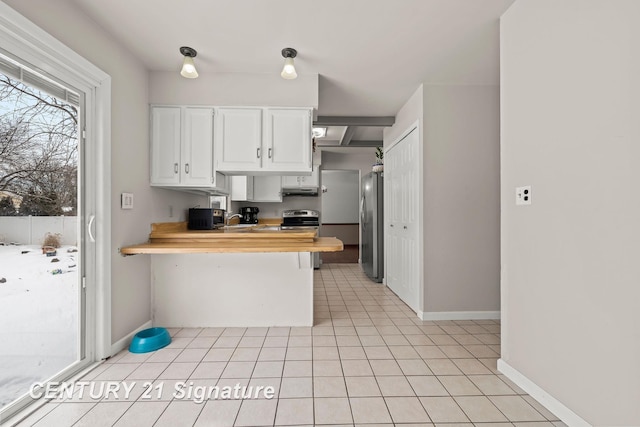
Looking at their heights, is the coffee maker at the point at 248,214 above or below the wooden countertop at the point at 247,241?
above

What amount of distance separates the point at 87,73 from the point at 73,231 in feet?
3.40

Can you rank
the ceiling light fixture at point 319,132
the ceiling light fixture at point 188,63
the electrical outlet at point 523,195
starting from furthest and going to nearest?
the ceiling light fixture at point 319,132, the ceiling light fixture at point 188,63, the electrical outlet at point 523,195

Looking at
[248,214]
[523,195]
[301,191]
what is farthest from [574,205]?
[248,214]

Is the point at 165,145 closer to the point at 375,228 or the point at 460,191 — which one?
the point at 460,191

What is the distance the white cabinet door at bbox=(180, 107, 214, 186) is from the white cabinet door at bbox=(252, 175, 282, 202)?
2524 mm

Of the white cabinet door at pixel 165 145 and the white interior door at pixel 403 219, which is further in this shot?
the white interior door at pixel 403 219

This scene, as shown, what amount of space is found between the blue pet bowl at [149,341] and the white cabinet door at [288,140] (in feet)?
5.32

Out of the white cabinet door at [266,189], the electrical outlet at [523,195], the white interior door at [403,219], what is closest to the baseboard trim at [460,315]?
the white interior door at [403,219]

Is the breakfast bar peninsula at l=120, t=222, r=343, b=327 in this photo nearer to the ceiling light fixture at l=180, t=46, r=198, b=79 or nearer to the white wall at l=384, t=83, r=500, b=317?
the white wall at l=384, t=83, r=500, b=317

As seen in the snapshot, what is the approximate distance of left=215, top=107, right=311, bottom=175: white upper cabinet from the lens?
2584 millimetres

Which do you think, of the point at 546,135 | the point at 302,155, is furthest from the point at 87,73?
the point at 546,135

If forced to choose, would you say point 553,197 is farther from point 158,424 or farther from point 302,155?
point 158,424

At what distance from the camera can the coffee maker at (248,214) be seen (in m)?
5.03

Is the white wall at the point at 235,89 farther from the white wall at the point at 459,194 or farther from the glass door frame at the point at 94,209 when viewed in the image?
the white wall at the point at 459,194
